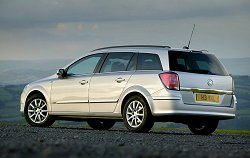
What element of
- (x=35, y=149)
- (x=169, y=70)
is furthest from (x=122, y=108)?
(x=35, y=149)

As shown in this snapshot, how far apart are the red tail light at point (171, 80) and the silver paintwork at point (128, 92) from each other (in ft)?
0.28

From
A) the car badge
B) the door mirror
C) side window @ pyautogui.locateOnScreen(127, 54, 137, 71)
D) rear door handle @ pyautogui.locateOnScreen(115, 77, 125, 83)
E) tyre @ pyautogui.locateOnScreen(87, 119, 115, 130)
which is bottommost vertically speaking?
tyre @ pyautogui.locateOnScreen(87, 119, 115, 130)

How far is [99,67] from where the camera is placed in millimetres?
13992

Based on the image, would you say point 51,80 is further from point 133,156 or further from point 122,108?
point 133,156

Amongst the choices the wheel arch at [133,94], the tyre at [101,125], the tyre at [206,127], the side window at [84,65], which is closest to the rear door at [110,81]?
the wheel arch at [133,94]

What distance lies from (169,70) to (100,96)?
1.90m

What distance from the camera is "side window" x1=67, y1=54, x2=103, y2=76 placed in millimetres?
14219

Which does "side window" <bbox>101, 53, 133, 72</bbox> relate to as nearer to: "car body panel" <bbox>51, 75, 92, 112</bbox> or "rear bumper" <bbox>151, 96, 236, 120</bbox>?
"car body panel" <bbox>51, 75, 92, 112</bbox>

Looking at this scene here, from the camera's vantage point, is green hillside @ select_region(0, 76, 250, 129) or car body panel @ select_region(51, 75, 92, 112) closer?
car body panel @ select_region(51, 75, 92, 112)

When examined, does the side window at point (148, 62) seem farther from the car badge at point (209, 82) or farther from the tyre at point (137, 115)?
the car badge at point (209, 82)

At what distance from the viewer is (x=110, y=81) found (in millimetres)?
13352

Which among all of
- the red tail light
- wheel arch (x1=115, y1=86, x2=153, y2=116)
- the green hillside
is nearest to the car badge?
the red tail light

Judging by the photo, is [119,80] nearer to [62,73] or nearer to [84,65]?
[84,65]

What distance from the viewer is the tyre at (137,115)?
12.5 metres
